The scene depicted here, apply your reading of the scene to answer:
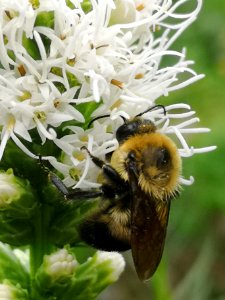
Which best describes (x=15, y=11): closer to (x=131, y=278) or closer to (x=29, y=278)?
(x=29, y=278)

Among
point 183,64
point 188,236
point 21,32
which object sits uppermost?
point 21,32

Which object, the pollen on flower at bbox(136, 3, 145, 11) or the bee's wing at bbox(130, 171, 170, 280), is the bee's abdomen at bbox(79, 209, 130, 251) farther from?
the pollen on flower at bbox(136, 3, 145, 11)

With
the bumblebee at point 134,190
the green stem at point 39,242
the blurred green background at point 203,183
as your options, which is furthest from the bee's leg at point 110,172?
the blurred green background at point 203,183

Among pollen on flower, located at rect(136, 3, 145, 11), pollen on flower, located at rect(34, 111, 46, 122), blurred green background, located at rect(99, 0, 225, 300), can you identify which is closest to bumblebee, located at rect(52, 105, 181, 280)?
pollen on flower, located at rect(34, 111, 46, 122)

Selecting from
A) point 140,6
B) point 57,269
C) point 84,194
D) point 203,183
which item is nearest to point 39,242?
point 57,269

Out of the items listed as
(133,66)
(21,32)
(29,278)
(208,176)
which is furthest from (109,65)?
(208,176)

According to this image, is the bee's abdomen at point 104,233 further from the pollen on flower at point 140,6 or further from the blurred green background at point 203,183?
the blurred green background at point 203,183
